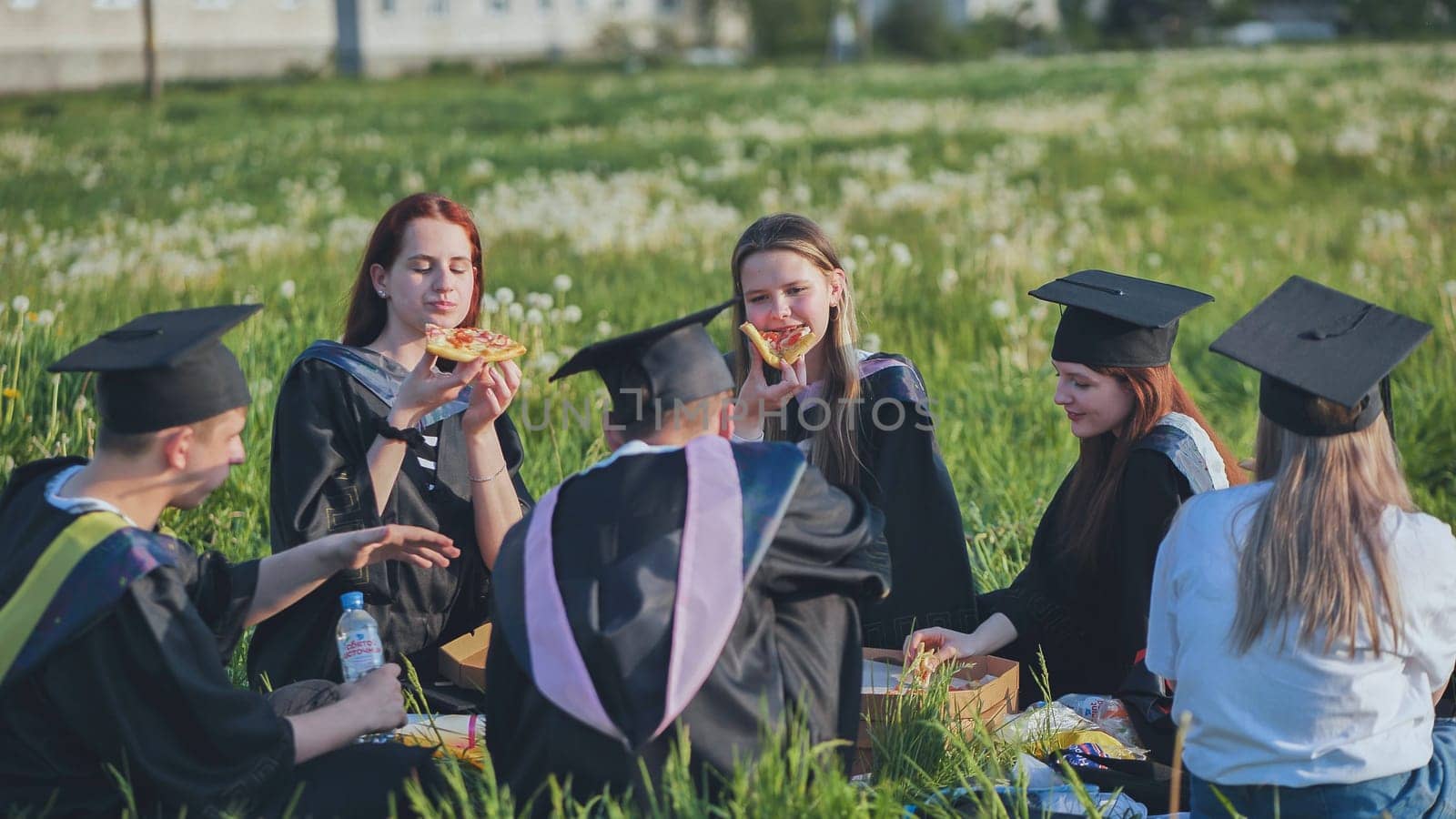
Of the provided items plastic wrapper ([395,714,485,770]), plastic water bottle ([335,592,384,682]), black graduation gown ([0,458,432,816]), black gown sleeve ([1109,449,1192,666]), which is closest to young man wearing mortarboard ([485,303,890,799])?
plastic wrapper ([395,714,485,770])

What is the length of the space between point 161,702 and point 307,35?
56.7 metres

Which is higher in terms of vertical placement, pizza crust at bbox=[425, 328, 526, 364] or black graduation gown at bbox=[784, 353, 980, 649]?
pizza crust at bbox=[425, 328, 526, 364]

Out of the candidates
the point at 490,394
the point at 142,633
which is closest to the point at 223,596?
the point at 142,633

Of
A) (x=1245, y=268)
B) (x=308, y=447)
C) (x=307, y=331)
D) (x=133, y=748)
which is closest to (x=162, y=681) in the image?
(x=133, y=748)

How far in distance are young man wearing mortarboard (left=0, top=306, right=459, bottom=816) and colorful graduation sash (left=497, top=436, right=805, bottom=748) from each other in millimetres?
647

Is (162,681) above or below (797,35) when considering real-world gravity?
below

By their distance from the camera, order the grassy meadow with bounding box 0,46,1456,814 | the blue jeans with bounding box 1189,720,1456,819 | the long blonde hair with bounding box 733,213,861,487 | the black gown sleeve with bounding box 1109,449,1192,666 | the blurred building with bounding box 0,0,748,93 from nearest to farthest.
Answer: the blue jeans with bounding box 1189,720,1456,819 → the black gown sleeve with bounding box 1109,449,1192,666 → the long blonde hair with bounding box 733,213,861,487 → the grassy meadow with bounding box 0,46,1456,814 → the blurred building with bounding box 0,0,748,93

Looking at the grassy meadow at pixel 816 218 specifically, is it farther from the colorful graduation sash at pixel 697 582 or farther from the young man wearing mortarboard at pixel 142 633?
the young man wearing mortarboard at pixel 142 633

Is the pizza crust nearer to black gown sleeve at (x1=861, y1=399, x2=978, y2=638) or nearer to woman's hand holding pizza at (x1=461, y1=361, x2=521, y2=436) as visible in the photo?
woman's hand holding pizza at (x1=461, y1=361, x2=521, y2=436)

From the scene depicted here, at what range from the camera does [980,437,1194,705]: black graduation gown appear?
4.68 metres

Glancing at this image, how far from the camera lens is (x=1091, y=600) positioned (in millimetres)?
4953

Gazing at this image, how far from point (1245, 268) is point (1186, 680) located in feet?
30.5

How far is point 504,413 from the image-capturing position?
501 centimetres

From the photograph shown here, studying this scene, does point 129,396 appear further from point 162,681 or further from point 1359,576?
point 1359,576
